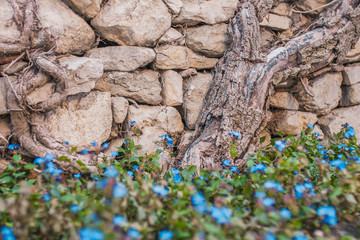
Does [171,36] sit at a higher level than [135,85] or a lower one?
higher

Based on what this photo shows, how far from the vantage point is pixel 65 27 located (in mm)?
2262

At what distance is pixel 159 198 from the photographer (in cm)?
143

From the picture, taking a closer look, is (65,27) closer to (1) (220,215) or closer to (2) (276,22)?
(1) (220,215)

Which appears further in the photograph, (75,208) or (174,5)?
(174,5)

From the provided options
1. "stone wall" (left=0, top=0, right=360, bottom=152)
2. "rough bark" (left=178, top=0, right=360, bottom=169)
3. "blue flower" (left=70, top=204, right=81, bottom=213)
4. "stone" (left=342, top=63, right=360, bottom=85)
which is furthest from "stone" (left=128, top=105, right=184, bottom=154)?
"stone" (left=342, top=63, right=360, bottom=85)

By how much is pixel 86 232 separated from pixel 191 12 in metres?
2.41

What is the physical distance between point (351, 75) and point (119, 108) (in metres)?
2.83

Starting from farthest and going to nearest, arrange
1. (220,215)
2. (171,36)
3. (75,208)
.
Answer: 1. (171,36)
2. (75,208)
3. (220,215)

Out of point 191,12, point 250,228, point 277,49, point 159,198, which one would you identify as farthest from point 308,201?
point 191,12

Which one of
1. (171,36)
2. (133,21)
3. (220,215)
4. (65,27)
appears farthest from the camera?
(171,36)

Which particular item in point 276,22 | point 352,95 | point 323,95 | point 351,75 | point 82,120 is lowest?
point 82,120

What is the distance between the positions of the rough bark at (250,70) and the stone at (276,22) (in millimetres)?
190

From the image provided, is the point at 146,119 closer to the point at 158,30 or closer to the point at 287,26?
the point at 158,30

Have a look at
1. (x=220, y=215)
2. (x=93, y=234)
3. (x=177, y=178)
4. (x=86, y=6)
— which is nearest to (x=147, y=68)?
(x=86, y=6)
